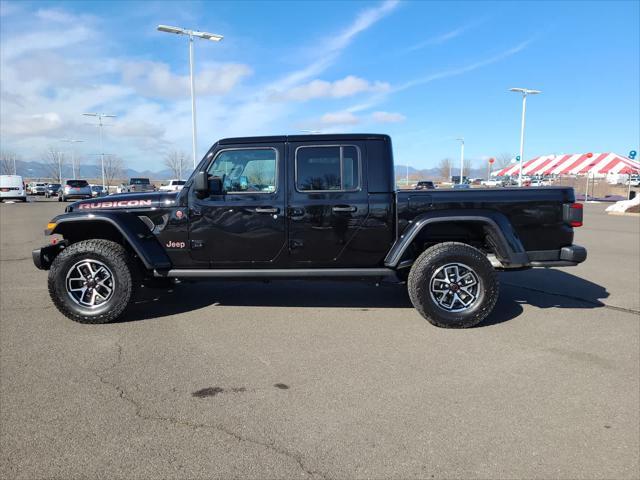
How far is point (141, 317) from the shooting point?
4871mm

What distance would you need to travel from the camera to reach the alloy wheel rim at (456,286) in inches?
179

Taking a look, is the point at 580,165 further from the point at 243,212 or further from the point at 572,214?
the point at 243,212

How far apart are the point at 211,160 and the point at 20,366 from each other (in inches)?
102

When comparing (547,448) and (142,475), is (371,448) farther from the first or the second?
(142,475)

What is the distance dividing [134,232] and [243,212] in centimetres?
120

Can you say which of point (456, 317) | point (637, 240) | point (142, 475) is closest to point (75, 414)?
point (142, 475)

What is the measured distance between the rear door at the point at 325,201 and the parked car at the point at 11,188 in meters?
36.0

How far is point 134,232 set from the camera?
4.62 m

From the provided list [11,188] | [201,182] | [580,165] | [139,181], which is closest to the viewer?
[201,182]

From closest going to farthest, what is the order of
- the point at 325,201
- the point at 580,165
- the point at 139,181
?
the point at 325,201 → the point at 580,165 → the point at 139,181

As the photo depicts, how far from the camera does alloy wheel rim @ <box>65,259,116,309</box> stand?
4.63 metres

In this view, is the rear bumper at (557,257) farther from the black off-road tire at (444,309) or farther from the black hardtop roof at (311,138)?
the black hardtop roof at (311,138)

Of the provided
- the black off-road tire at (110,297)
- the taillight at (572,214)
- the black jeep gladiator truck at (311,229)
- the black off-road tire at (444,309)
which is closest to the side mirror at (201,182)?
the black jeep gladiator truck at (311,229)

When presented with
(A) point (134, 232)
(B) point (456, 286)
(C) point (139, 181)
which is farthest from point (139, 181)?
(B) point (456, 286)
